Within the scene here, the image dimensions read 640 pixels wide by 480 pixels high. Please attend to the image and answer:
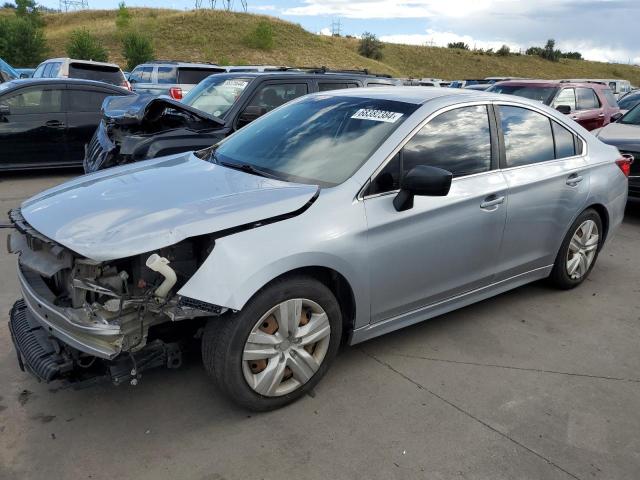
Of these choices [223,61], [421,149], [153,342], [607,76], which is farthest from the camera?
[607,76]

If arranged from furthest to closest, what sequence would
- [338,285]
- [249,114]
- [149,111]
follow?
1. [249,114]
2. [149,111]
3. [338,285]

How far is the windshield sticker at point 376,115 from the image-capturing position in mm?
3518

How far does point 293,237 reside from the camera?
2828 mm

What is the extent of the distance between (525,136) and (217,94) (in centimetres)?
445

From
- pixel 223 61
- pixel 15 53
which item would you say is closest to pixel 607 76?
pixel 223 61

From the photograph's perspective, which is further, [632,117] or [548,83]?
[548,83]

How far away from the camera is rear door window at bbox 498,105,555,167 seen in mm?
4020

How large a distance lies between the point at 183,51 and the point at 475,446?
51.9 meters

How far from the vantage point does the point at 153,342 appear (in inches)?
113

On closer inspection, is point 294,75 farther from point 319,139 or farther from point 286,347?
point 286,347

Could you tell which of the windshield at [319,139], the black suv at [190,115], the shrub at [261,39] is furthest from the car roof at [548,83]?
the shrub at [261,39]

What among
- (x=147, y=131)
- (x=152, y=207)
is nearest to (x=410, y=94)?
(x=152, y=207)

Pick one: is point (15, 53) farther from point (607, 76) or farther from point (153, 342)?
point (607, 76)

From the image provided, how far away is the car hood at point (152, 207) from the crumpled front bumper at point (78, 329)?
1.05ft
